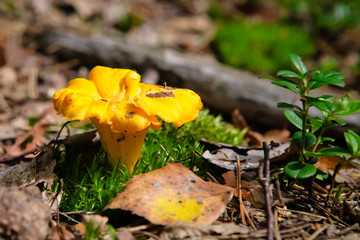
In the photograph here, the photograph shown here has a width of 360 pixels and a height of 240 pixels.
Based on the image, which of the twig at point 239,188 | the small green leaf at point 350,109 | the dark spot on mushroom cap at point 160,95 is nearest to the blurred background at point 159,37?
the dark spot on mushroom cap at point 160,95

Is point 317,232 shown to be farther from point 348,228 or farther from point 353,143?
point 353,143

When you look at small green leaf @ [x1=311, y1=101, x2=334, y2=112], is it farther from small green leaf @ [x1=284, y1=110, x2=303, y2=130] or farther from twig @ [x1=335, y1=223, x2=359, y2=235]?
twig @ [x1=335, y1=223, x2=359, y2=235]

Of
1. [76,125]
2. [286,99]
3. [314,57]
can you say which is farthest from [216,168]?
[314,57]

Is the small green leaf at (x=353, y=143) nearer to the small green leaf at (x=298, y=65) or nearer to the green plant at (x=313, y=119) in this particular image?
the green plant at (x=313, y=119)

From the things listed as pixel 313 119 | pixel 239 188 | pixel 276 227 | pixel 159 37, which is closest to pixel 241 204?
pixel 239 188

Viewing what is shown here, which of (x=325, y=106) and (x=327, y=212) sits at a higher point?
(x=325, y=106)

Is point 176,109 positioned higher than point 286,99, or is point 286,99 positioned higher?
point 176,109

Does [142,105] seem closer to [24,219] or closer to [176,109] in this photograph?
[176,109]
